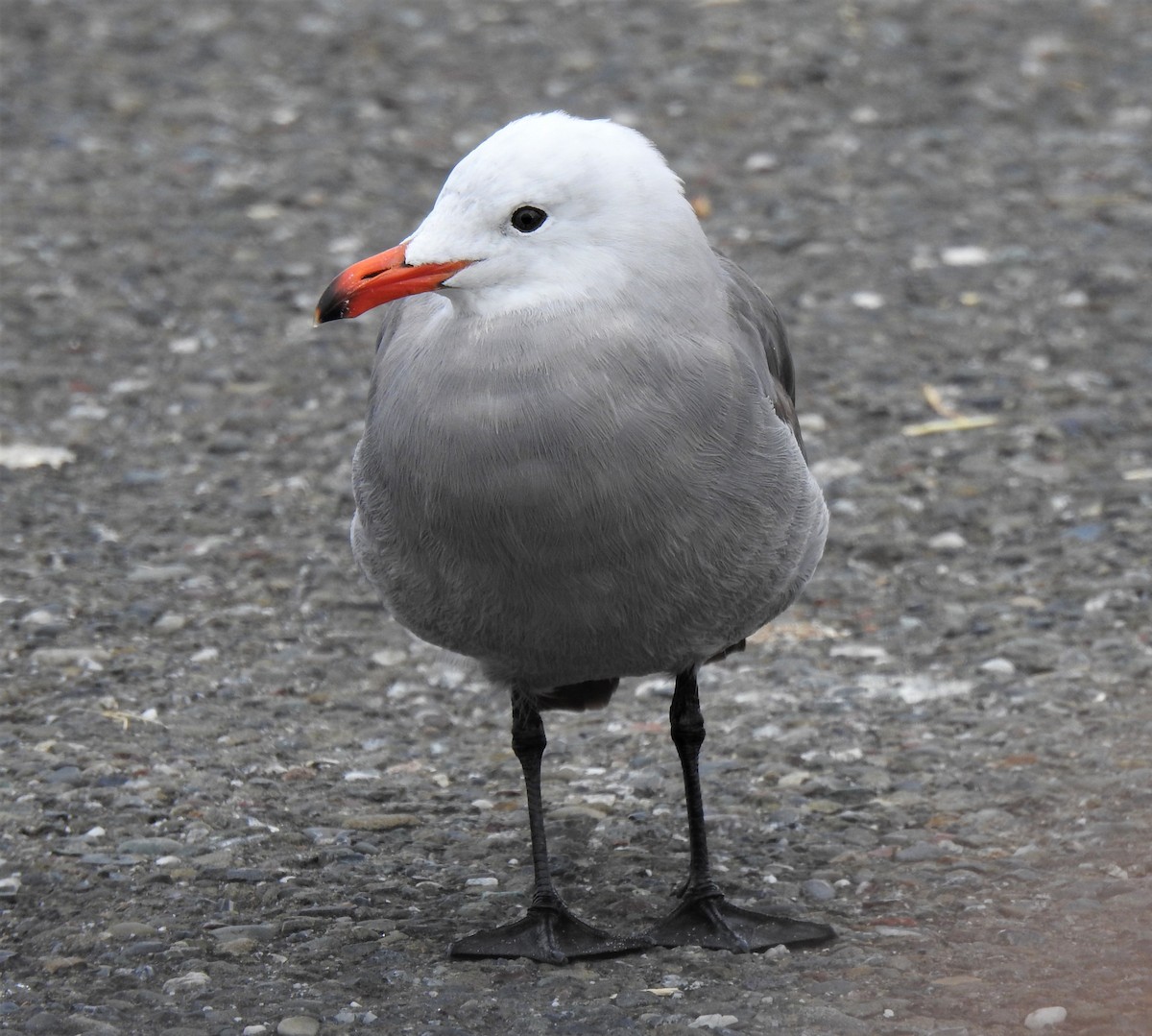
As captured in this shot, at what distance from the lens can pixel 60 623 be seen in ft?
18.5

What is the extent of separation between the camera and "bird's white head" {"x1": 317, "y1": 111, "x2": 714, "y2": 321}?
12.2 ft

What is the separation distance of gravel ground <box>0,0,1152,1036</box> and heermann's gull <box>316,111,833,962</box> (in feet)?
2.77

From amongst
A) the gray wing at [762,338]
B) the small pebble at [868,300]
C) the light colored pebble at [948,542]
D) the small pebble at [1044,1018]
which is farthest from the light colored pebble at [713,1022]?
the small pebble at [868,300]

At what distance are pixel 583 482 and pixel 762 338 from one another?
919mm

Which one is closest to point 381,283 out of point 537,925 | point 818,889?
point 537,925

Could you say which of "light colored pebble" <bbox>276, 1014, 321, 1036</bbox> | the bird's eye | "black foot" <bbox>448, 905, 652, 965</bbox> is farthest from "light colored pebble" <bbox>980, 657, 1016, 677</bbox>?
"light colored pebble" <bbox>276, 1014, 321, 1036</bbox>

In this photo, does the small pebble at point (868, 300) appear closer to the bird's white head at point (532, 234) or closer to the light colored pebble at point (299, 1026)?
the bird's white head at point (532, 234)

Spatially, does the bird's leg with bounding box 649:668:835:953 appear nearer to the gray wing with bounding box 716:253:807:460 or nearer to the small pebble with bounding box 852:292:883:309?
the gray wing with bounding box 716:253:807:460

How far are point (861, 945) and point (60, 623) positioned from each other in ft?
9.09

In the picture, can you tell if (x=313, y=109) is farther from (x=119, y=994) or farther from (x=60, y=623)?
(x=119, y=994)

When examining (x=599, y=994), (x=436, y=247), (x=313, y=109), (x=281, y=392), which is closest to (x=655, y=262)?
(x=436, y=247)

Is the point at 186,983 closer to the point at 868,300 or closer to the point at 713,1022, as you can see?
the point at 713,1022

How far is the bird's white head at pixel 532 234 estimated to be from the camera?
12.2ft

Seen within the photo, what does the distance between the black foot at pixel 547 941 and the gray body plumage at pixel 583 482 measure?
0.59 meters
